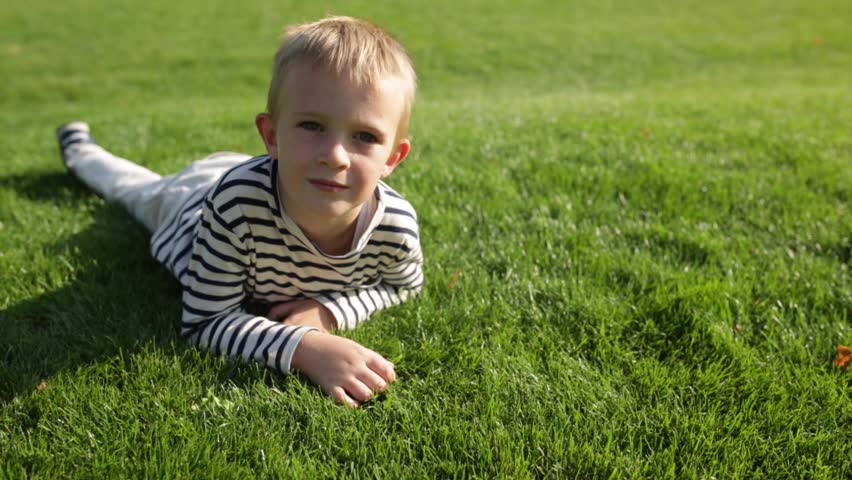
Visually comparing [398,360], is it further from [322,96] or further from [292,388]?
[322,96]

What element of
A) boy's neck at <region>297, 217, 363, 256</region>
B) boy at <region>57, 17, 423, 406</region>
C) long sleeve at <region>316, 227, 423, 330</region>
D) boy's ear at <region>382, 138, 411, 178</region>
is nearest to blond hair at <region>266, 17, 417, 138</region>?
boy at <region>57, 17, 423, 406</region>

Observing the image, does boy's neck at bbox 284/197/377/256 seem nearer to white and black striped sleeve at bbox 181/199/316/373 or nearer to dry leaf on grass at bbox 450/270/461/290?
white and black striped sleeve at bbox 181/199/316/373

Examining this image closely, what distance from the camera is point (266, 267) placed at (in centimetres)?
279

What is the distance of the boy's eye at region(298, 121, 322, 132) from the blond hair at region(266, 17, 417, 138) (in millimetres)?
166

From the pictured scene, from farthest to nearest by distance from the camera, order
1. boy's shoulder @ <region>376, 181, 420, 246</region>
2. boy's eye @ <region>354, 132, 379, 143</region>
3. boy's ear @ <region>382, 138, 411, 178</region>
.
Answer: boy's shoulder @ <region>376, 181, 420, 246</region> < boy's ear @ <region>382, 138, 411, 178</region> < boy's eye @ <region>354, 132, 379, 143</region>

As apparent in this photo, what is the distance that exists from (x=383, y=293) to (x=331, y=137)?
3.07 ft

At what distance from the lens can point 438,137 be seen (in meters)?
5.73

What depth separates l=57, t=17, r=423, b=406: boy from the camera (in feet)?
7.72

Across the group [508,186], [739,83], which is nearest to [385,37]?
[508,186]

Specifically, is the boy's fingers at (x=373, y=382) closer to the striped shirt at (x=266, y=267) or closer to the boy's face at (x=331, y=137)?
the striped shirt at (x=266, y=267)

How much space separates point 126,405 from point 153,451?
0.91 feet

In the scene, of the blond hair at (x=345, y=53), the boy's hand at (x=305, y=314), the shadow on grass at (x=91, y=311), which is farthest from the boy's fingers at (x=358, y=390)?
the blond hair at (x=345, y=53)

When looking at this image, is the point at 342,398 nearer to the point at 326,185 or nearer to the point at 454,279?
the point at 326,185

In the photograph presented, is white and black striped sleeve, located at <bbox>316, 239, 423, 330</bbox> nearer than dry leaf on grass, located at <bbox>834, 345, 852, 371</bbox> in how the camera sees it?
No
